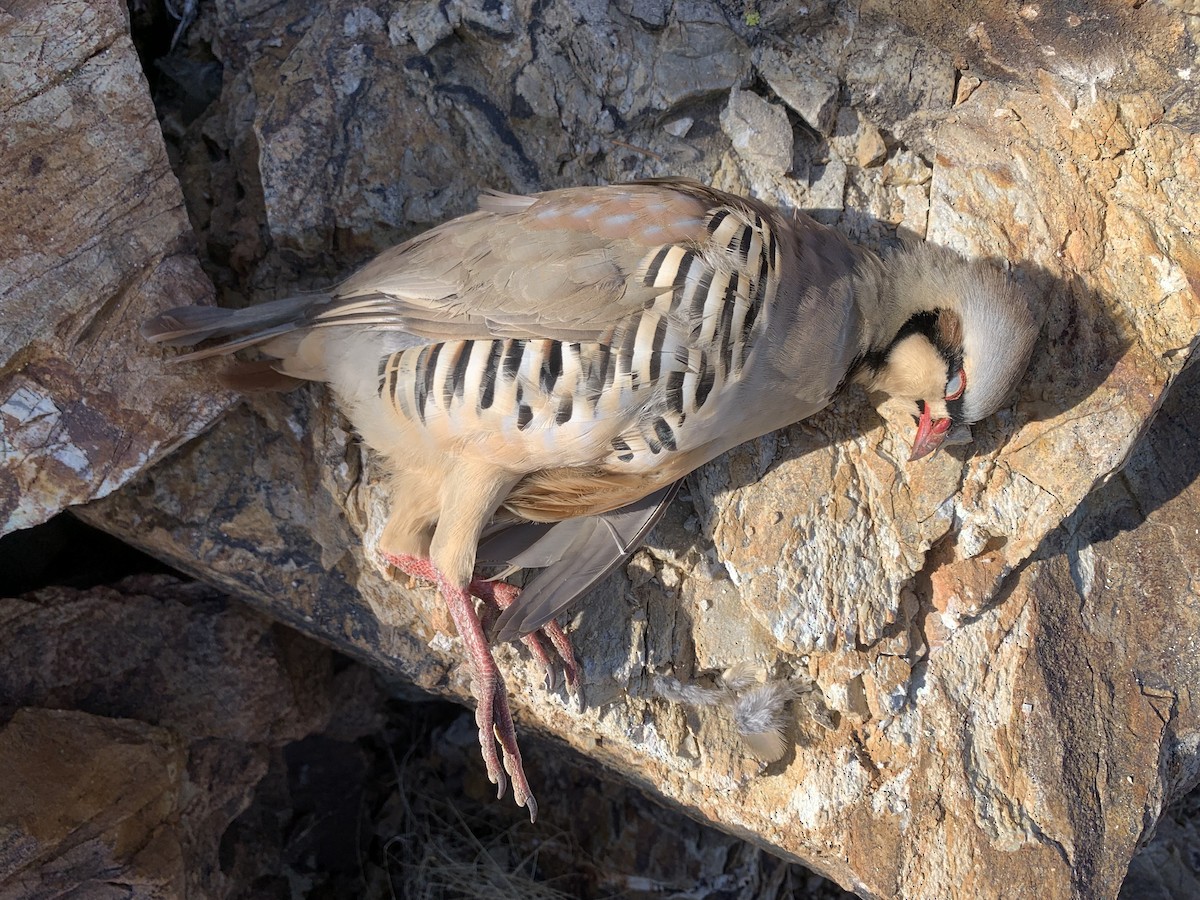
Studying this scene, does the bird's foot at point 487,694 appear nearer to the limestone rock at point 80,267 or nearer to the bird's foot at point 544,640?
the bird's foot at point 544,640

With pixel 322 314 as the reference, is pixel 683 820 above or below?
below

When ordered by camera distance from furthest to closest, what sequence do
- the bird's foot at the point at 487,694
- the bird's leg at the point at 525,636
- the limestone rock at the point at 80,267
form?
the bird's leg at the point at 525,636 < the bird's foot at the point at 487,694 < the limestone rock at the point at 80,267

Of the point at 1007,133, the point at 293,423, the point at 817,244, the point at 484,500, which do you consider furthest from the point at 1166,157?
the point at 293,423

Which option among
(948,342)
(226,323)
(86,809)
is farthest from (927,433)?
(86,809)

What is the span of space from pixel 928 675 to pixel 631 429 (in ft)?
4.21

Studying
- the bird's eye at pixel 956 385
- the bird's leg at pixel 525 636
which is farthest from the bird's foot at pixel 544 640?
the bird's eye at pixel 956 385

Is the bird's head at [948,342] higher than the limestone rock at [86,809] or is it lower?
higher

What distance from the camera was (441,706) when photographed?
13.8 ft

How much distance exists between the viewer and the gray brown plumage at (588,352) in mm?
2496

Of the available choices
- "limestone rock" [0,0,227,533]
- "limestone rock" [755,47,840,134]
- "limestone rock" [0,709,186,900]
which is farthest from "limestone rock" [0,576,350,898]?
"limestone rock" [755,47,840,134]

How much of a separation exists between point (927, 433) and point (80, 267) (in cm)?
251

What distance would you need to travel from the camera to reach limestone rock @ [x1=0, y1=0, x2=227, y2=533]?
105 inches

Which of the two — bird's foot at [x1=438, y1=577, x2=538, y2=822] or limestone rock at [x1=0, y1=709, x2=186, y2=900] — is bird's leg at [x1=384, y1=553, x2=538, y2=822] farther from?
limestone rock at [x1=0, y1=709, x2=186, y2=900]

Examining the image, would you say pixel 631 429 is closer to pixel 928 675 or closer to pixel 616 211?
pixel 616 211
